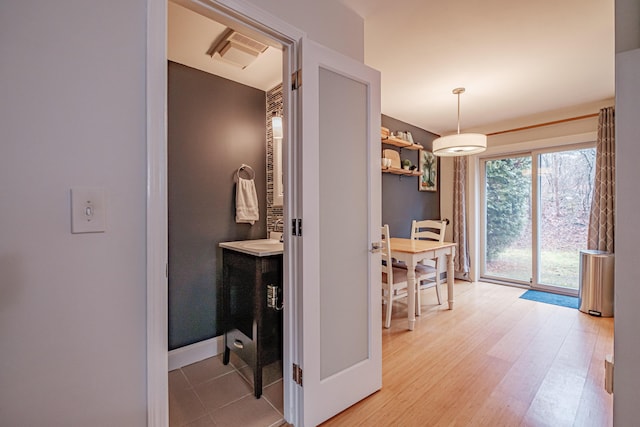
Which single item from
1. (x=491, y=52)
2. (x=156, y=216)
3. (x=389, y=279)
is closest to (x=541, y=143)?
(x=491, y=52)

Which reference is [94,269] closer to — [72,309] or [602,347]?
[72,309]

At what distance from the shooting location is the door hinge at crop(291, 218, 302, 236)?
4.74 feet

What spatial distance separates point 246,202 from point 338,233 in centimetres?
109

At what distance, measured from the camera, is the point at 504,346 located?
235 centimetres

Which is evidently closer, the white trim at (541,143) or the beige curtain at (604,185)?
the beige curtain at (604,185)

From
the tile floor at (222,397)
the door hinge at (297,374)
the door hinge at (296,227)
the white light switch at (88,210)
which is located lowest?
the tile floor at (222,397)

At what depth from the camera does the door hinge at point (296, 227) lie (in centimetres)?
144

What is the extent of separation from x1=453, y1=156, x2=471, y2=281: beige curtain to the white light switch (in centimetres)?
460

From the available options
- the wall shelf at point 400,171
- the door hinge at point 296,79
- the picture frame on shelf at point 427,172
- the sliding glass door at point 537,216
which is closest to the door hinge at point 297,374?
the door hinge at point 296,79

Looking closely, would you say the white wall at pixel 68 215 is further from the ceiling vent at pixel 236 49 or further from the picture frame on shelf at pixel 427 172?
the picture frame on shelf at pixel 427 172

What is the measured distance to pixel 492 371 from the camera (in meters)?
1.99

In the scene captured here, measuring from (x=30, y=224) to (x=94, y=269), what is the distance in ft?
0.68

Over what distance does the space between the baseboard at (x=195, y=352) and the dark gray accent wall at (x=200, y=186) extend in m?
0.05

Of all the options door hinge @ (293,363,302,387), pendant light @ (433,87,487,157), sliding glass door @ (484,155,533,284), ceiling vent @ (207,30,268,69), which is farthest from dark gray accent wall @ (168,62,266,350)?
sliding glass door @ (484,155,533,284)
